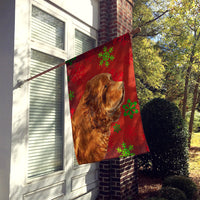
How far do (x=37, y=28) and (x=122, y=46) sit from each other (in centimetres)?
205

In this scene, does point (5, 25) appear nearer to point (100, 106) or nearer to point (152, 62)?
point (100, 106)

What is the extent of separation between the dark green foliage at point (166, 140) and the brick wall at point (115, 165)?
1.40 m

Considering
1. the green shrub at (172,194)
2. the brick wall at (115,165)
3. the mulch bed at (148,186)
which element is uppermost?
the brick wall at (115,165)

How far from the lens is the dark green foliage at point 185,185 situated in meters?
5.90

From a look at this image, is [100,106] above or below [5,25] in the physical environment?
below

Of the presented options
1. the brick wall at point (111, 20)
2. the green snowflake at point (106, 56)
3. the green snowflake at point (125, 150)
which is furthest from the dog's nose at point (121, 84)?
the brick wall at point (111, 20)

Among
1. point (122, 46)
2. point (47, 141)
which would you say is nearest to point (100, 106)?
point (122, 46)

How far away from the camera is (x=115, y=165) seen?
5.87 m

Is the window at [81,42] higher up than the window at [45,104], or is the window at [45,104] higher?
the window at [81,42]

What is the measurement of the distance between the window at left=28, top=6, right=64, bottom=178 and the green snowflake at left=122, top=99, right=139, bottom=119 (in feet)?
6.24

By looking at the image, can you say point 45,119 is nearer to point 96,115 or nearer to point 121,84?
point 96,115

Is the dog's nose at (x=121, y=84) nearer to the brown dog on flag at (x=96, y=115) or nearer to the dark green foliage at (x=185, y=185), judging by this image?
the brown dog on flag at (x=96, y=115)

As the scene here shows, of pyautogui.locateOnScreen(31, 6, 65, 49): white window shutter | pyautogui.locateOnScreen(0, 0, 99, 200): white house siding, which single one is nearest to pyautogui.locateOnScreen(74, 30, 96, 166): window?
pyautogui.locateOnScreen(31, 6, 65, 49): white window shutter

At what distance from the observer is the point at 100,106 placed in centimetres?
330
